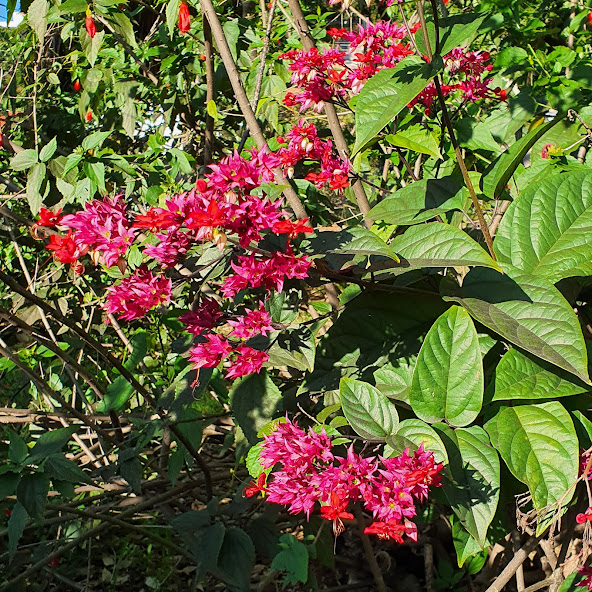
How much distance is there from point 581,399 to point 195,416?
0.97m

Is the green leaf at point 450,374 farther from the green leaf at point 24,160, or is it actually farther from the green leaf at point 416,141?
the green leaf at point 24,160

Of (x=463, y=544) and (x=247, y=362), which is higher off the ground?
(x=247, y=362)

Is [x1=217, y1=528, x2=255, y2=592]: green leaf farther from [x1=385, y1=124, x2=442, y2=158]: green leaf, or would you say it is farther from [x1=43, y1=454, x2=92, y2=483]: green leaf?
[x1=385, y1=124, x2=442, y2=158]: green leaf

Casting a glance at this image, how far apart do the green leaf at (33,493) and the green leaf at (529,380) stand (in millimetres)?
890

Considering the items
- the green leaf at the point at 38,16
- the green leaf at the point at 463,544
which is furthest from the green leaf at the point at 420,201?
the green leaf at the point at 38,16

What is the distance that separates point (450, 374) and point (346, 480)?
0.84ft

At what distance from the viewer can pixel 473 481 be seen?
1080 mm

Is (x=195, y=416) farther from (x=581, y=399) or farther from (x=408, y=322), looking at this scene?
(x=581, y=399)

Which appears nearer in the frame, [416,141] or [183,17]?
[416,141]

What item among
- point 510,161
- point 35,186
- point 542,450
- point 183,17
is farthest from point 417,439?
point 183,17

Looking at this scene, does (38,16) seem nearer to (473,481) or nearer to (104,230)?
(104,230)

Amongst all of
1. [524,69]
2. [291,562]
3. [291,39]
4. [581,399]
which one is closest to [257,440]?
[291,562]

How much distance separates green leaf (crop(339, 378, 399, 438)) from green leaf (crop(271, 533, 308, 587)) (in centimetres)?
45

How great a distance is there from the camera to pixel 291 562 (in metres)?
1.41
